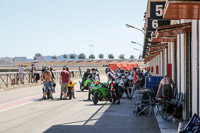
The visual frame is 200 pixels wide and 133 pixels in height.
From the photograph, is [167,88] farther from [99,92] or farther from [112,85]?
[112,85]

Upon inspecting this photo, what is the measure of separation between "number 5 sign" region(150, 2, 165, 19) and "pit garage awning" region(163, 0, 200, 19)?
8441 mm

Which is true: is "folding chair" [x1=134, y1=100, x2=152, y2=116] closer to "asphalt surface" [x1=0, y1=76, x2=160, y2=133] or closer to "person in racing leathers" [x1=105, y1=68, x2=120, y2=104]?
"asphalt surface" [x1=0, y1=76, x2=160, y2=133]

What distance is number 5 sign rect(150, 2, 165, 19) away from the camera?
1617 centimetres

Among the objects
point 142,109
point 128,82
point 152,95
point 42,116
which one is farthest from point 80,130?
point 128,82

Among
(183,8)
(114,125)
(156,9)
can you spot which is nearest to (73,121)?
(114,125)

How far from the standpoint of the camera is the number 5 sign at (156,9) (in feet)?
53.1

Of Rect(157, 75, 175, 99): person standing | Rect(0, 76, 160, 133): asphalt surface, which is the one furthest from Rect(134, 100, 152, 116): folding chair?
Rect(157, 75, 175, 99): person standing

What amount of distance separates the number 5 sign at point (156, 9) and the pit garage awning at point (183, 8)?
8.44 m

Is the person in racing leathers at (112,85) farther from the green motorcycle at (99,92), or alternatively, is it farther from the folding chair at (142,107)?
the folding chair at (142,107)

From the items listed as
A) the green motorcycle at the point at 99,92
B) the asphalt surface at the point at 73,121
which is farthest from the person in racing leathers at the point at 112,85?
the asphalt surface at the point at 73,121

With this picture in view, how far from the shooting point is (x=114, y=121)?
11.3 m

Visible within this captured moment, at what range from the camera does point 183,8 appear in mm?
6707

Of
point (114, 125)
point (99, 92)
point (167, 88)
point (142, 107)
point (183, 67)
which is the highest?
point (183, 67)

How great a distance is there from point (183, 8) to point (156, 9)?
31.8 ft
